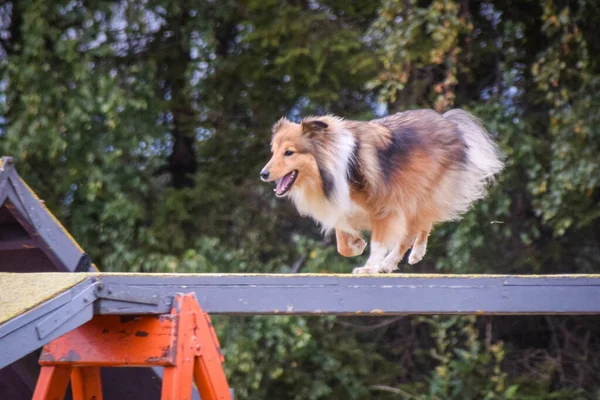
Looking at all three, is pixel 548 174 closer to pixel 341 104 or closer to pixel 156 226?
pixel 341 104

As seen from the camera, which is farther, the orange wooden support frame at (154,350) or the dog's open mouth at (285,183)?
the dog's open mouth at (285,183)

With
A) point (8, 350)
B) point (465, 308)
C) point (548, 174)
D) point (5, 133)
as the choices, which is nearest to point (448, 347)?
point (548, 174)

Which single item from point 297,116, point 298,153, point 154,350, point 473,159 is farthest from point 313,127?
point 297,116

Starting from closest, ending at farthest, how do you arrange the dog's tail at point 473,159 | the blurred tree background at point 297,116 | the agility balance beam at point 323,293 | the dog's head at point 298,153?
1. the agility balance beam at point 323,293
2. the dog's head at point 298,153
3. the dog's tail at point 473,159
4. the blurred tree background at point 297,116

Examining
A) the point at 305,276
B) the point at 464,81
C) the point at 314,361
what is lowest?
the point at 314,361

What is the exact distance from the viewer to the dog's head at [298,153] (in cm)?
430

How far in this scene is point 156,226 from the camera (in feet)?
27.1

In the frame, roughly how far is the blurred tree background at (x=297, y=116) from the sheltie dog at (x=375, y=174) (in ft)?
7.98

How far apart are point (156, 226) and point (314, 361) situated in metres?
1.88

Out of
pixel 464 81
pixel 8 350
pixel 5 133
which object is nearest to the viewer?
pixel 8 350

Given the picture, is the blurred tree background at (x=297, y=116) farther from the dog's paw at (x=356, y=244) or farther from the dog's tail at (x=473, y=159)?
the dog's paw at (x=356, y=244)

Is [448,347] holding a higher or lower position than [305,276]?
lower

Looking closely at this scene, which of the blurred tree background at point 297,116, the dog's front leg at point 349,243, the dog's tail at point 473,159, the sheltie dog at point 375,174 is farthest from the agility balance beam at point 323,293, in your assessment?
the blurred tree background at point 297,116

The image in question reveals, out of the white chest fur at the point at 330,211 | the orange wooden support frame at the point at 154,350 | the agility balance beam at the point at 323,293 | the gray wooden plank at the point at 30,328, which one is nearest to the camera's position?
the gray wooden plank at the point at 30,328
